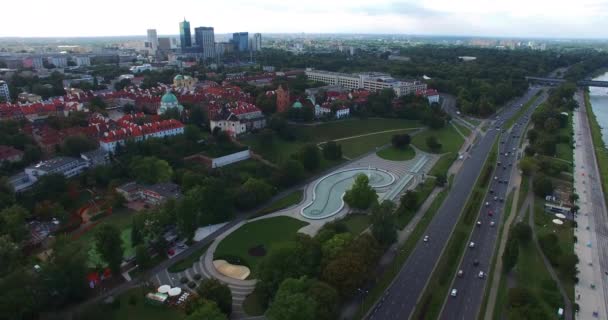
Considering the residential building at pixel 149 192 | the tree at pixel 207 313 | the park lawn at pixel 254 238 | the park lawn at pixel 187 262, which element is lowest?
the park lawn at pixel 187 262

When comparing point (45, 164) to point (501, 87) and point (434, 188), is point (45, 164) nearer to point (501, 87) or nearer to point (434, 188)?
point (434, 188)

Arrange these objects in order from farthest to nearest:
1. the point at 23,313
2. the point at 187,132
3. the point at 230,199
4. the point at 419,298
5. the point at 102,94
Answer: the point at 102,94
the point at 187,132
the point at 230,199
the point at 419,298
the point at 23,313

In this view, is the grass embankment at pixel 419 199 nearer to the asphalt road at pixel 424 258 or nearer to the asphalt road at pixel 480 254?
the asphalt road at pixel 424 258

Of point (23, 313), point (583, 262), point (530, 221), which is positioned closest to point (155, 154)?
point (23, 313)

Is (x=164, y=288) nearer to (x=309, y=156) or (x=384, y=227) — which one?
(x=384, y=227)

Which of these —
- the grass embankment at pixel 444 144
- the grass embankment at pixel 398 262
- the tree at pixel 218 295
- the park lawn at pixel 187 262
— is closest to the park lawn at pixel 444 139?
the grass embankment at pixel 444 144

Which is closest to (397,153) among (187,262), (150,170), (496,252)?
(496,252)

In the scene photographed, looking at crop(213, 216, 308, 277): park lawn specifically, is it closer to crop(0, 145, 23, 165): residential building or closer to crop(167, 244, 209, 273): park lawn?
crop(167, 244, 209, 273): park lawn
